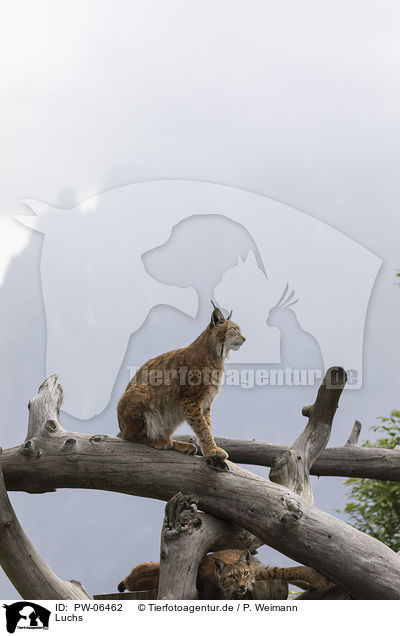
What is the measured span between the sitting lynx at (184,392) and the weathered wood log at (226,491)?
151 millimetres

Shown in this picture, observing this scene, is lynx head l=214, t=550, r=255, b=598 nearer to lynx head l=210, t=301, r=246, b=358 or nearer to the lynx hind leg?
the lynx hind leg

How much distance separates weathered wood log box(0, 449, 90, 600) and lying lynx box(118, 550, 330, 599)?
514 millimetres

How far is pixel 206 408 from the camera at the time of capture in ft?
13.4

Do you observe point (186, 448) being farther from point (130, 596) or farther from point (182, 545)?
point (130, 596)

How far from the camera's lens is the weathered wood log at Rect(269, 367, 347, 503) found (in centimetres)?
451

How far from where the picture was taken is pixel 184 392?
395 cm

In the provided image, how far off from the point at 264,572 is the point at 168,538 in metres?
0.68

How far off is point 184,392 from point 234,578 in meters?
1.20
